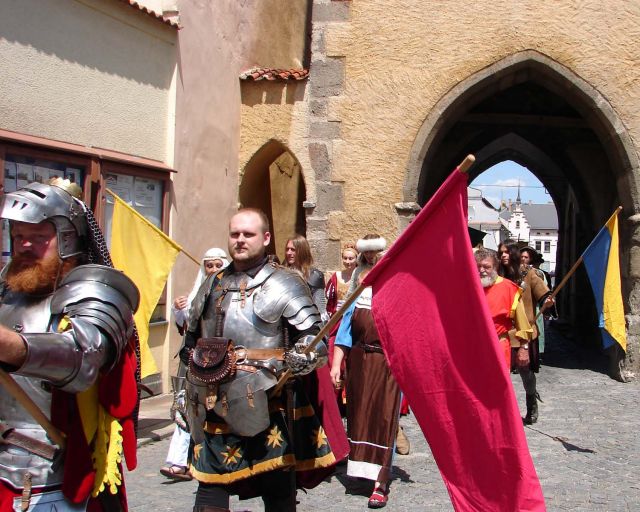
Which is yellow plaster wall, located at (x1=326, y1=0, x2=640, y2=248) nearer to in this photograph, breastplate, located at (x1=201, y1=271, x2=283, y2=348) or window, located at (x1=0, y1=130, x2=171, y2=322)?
window, located at (x1=0, y1=130, x2=171, y2=322)

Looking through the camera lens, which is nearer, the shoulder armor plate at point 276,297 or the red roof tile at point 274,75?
the shoulder armor plate at point 276,297

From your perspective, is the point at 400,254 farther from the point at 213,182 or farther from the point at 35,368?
the point at 213,182

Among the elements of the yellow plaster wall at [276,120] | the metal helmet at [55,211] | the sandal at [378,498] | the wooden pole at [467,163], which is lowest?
the sandal at [378,498]

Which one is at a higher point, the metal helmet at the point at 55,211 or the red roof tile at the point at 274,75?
the red roof tile at the point at 274,75

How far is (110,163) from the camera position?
24.3 feet

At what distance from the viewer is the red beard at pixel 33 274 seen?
7.88 feet

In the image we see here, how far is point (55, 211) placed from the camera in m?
2.42

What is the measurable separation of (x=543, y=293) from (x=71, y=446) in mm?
6016

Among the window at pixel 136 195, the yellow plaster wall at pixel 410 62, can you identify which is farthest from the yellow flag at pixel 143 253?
the yellow plaster wall at pixel 410 62

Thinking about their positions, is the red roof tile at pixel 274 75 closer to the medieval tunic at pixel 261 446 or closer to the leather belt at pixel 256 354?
the medieval tunic at pixel 261 446

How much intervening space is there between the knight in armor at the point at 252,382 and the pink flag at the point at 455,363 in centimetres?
52

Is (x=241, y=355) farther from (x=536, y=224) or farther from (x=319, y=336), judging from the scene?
(x=536, y=224)

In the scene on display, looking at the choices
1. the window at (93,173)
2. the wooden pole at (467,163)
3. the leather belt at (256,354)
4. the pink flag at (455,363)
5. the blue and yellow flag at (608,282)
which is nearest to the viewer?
the wooden pole at (467,163)

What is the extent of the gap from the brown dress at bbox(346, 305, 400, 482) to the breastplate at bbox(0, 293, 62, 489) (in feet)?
9.80
